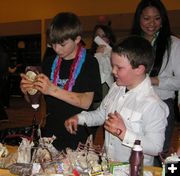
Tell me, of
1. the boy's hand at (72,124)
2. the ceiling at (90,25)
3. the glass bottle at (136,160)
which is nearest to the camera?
the glass bottle at (136,160)

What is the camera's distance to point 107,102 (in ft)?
7.43

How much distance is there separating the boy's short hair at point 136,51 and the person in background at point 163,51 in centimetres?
65

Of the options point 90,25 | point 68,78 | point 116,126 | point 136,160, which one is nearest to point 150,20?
point 68,78

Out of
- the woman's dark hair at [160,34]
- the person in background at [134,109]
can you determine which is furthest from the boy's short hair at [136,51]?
the woman's dark hair at [160,34]

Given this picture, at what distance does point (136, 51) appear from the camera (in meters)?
1.97

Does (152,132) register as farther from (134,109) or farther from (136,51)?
(136,51)

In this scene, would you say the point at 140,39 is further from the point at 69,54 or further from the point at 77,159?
the point at 77,159

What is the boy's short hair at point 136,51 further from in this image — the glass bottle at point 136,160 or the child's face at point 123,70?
the glass bottle at point 136,160

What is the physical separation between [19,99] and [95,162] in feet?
39.6

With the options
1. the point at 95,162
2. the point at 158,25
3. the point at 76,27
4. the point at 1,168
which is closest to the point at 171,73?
the point at 158,25

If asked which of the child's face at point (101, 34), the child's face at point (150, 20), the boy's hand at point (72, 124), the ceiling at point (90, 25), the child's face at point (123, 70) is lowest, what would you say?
the boy's hand at point (72, 124)

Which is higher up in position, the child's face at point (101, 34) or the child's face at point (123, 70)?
the child's face at point (101, 34)

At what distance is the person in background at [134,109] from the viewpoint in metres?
1.83

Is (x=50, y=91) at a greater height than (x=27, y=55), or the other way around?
(x=27, y=55)
